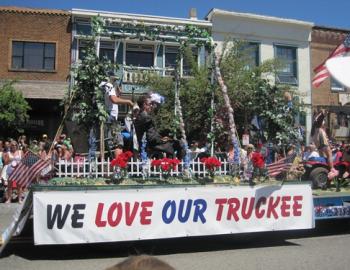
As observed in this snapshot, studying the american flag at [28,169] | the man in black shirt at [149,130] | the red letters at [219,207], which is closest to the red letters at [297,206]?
the red letters at [219,207]

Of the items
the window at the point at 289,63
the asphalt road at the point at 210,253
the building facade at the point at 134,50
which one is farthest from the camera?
the window at the point at 289,63

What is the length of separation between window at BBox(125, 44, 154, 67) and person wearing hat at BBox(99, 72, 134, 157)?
53.1 ft

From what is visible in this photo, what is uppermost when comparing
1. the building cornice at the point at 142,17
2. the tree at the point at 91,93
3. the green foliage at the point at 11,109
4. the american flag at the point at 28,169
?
the building cornice at the point at 142,17

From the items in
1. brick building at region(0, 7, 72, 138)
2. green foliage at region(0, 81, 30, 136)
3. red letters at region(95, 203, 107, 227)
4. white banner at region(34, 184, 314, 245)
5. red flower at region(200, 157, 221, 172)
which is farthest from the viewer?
brick building at region(0, 7, 72, 138)

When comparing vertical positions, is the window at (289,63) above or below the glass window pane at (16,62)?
above

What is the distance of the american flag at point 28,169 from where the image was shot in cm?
774

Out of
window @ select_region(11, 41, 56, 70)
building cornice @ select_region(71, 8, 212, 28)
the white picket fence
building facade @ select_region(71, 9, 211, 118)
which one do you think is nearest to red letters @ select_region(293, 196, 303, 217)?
the white picket fence

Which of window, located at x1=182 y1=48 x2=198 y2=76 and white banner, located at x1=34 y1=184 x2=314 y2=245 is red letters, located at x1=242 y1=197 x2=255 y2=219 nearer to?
white banner, located at x1=34 y1=184 x2=314 y2=245

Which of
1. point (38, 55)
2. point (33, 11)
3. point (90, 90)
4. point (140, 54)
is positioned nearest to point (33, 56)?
point (38, 55)

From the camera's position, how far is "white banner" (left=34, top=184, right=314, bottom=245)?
6.94 metres

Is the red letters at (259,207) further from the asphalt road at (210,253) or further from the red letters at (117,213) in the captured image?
the red letters at (117,213)

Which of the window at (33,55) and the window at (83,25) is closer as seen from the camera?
the window at (33,55)

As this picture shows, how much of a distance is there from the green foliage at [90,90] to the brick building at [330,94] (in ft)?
69.2

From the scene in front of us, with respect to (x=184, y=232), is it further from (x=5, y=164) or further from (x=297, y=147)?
(x=5, y=164)
